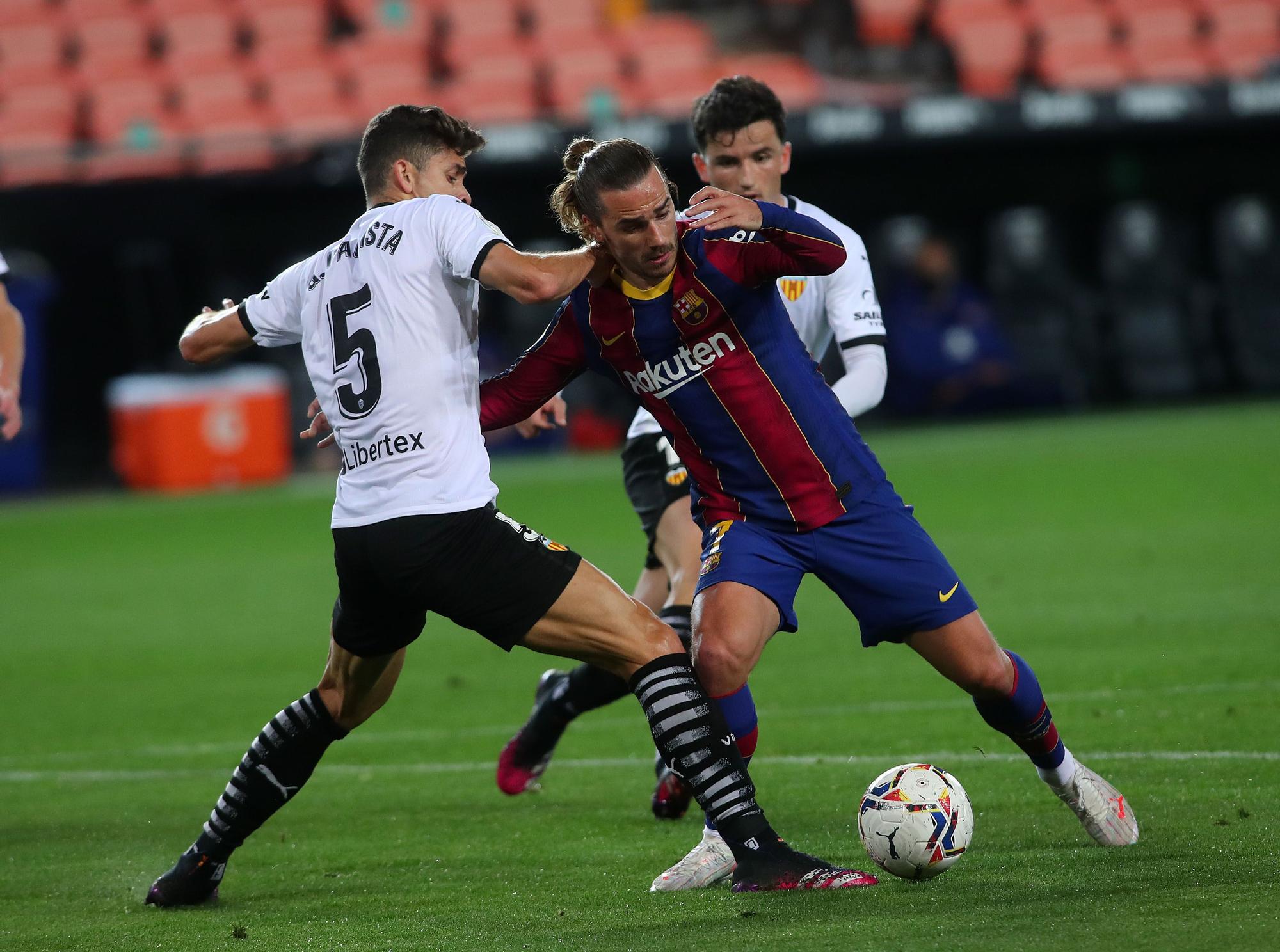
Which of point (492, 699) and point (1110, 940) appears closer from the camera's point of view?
point (1110, 940)

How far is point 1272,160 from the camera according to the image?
20750 mm

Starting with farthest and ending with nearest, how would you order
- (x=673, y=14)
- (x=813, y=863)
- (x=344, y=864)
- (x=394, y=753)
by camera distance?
(x=673, y=14), (x=394, y=753), (x=344, y=864), (x=813, y=863)

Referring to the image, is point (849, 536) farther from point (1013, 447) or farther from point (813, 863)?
point (1013, 447)

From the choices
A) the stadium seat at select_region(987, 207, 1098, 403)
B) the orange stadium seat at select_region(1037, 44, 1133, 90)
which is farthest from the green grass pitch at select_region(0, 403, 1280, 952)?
the orange stadium seat at select_region(1037, 44, 1133, 90)

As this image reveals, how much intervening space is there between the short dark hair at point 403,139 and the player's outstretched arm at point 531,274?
1.56 feet

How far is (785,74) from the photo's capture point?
18.9 meters

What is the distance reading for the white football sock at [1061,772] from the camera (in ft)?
15.7

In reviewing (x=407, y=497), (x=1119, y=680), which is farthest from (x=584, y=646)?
(x=1119, y=680)

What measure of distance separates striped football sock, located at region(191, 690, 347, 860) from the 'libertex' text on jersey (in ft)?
4.09

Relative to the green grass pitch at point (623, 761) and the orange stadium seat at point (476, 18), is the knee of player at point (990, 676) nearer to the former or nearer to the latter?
the green grass pitch at point (623, 761)

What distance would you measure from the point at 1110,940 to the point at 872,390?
6.89 feet

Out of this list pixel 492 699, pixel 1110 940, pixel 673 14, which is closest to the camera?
pixel 1110 940

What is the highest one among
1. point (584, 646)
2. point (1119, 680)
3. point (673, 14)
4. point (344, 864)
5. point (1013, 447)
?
point (673, 14)

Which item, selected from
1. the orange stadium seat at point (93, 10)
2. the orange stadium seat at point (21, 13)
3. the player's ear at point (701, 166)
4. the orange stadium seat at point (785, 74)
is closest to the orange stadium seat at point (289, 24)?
the orange stadium seat at point (93, 10)
